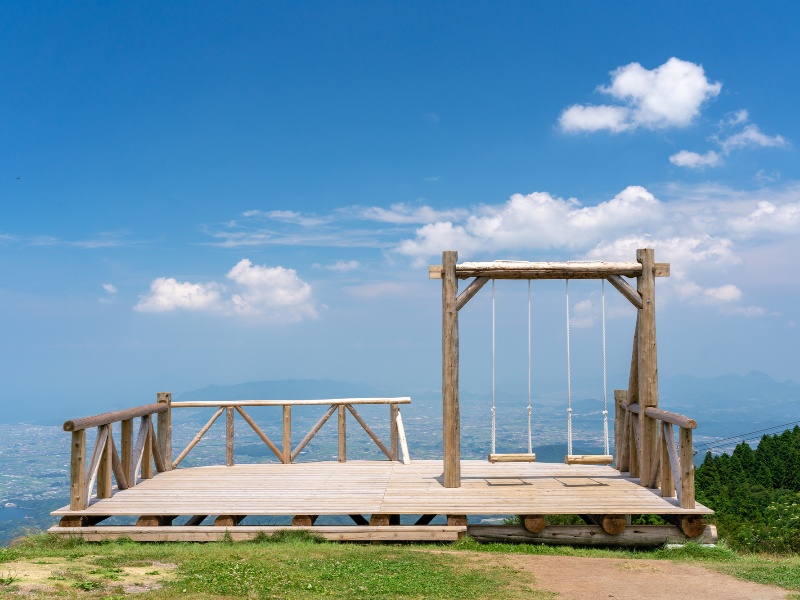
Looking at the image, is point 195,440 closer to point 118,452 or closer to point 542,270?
point 118,452

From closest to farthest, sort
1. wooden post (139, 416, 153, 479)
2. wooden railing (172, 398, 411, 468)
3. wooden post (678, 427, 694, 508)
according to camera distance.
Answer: wooden post (678, 427, 694, 508) < wooden post (139, 416, 153, 479) < wooden railing (172, 398, 411, 468)

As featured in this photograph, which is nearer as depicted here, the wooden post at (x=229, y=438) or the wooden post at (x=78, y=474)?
the wooden post at (x=78, y=474)

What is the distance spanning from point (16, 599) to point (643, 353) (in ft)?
27.9

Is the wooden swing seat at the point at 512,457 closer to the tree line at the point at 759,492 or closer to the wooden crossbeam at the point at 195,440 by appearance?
the tree line at the point at 759,492

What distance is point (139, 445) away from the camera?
11.4 meters

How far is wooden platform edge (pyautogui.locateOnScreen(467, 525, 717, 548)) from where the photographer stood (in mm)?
9281

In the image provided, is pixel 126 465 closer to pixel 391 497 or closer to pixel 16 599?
pixel 391 497

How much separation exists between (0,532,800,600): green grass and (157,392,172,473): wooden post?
3.99 metres

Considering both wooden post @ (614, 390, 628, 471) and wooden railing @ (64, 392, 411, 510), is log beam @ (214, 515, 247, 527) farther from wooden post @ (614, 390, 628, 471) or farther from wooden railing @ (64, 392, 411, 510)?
wooden post @ (614, 390, 628, 471)

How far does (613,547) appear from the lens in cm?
941

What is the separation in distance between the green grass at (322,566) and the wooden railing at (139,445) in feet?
3.42

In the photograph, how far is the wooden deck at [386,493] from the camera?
9.16 meters

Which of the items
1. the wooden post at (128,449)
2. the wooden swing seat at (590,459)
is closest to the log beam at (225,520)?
the wooden post at (128,449)

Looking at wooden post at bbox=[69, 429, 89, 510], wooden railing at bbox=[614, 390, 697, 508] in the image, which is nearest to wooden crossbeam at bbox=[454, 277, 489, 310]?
wooden railing at bbox=[614, 390, 697, 508]
